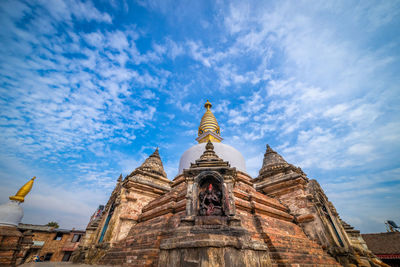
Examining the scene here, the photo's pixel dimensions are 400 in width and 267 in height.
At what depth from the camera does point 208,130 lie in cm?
2136

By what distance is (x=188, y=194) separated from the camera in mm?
6680

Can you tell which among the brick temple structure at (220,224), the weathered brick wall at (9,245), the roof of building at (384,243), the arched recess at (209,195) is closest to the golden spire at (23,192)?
the weathered brick wall at (9,245)

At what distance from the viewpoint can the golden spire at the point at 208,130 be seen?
68.5 feet

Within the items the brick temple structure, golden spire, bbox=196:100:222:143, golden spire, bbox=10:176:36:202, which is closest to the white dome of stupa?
golden spire, bbox=196:100:222:143

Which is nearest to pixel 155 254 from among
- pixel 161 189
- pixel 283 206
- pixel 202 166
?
pixel 202 166

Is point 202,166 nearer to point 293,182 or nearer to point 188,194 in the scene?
point 188,194

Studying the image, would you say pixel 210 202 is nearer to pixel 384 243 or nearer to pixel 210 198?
pixel 210 198

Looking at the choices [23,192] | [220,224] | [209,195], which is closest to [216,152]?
[209,195]

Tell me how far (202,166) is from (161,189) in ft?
22.2

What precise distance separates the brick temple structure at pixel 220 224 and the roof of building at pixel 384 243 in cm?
1075

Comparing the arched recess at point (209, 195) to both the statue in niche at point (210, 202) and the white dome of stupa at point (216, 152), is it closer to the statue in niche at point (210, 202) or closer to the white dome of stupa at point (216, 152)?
the statue in niche at point (210, 202)

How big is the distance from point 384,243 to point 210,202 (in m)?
28.2

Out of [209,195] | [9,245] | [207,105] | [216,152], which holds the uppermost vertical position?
[207,105]

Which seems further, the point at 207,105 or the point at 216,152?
the point at 207,105
